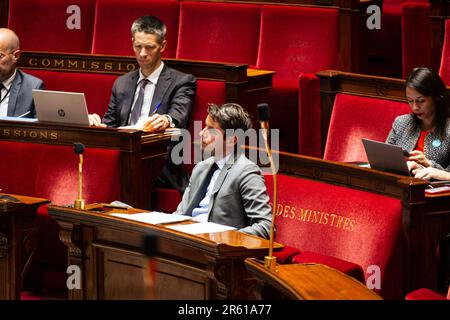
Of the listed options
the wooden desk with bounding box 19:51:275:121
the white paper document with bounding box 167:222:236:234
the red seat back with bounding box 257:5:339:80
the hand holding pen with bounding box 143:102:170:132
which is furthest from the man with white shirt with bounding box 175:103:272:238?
the red seat back with bounding box 257:5:339:80

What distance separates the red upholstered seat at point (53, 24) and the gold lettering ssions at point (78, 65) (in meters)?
0.29

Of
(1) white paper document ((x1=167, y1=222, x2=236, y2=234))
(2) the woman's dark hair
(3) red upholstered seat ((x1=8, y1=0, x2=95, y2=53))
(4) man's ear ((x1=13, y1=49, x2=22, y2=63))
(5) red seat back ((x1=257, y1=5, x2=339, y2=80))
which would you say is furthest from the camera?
(3) red upholstered seat ((x1=8, y1=0, x2=95, y2=53))

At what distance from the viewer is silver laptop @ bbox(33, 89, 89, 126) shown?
6.23ft

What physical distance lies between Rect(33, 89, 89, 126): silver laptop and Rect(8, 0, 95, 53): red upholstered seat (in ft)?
2.19

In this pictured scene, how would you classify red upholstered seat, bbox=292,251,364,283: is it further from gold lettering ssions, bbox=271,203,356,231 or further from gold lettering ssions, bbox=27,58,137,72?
gold lettering ssions, bbox=27,58,137,72

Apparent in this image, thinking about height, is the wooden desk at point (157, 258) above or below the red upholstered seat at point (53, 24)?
below

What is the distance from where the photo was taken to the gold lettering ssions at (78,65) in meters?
2.22

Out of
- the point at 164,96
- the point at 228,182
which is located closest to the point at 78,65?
the point at 164,96

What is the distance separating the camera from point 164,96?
6.87ft

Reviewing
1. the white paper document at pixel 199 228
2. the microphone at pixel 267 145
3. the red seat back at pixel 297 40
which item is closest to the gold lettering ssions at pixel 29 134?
the white paper document at pixel 199 228

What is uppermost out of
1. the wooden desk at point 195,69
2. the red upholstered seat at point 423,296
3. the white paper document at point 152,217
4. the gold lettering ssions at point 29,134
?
the wooden desk at point 195,69

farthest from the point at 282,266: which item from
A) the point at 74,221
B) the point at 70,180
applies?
the point at 70,180

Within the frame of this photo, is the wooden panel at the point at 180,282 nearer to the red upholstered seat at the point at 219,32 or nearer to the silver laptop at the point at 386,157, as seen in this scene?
the silver laptop at the point at 386,157

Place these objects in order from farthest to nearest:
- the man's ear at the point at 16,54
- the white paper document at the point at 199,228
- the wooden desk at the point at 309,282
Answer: the man's ear at the point at 16,54 < the white paper document at the point at 199,228 < the wooden desk at the point at 309,282
